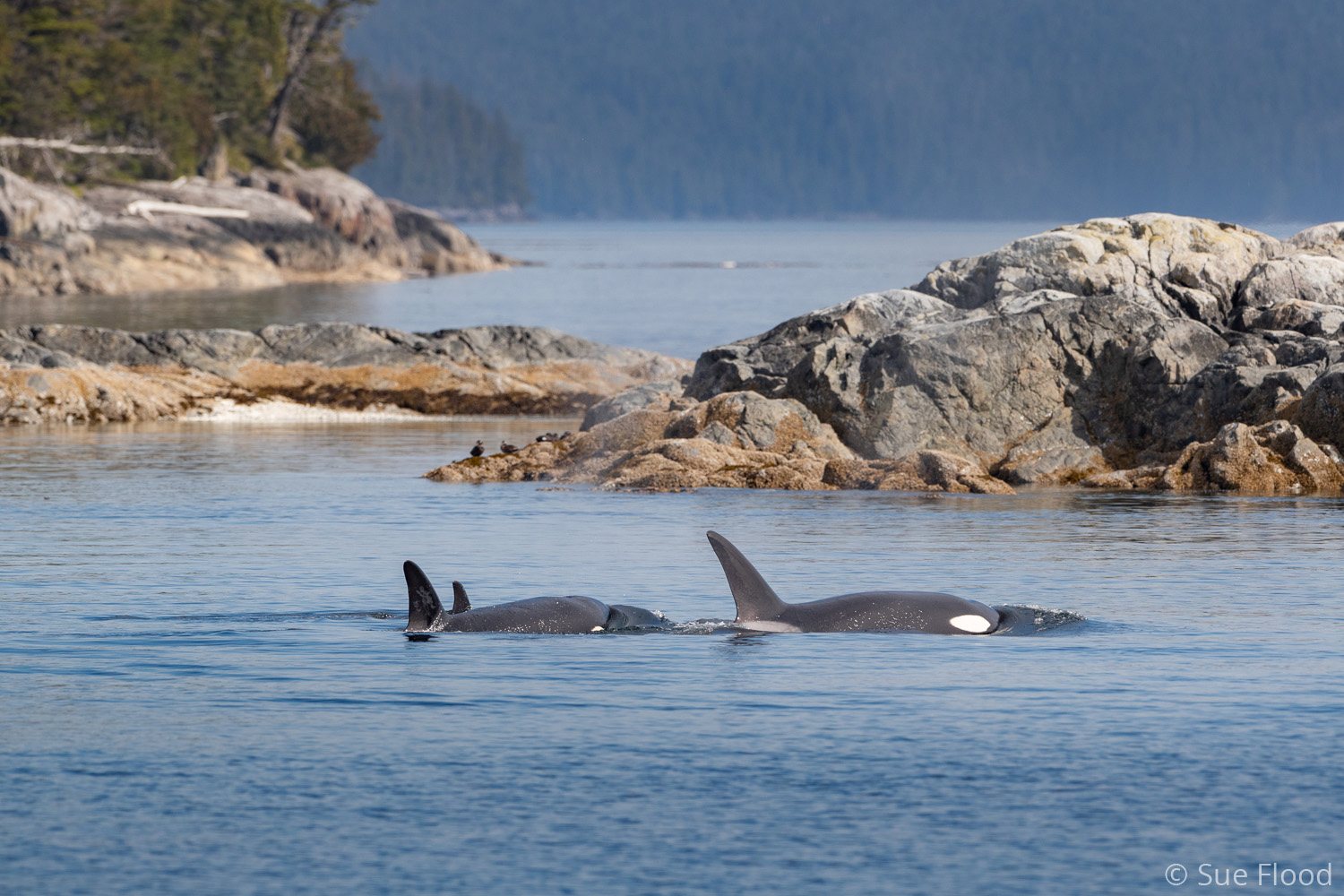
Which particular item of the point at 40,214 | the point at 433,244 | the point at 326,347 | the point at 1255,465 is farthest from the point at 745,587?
the point at 433,244

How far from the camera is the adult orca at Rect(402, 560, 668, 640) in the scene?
1661 cm

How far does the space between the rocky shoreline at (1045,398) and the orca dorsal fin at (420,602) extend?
13710 millimetres

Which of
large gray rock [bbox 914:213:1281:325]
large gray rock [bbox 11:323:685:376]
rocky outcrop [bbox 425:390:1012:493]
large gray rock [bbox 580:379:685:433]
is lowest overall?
rocky outcrop [bbox 425:390:1012:493]

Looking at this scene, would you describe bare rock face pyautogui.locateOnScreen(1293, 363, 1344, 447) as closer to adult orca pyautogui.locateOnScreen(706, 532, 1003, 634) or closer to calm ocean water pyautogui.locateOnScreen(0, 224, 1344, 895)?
calm ocean water pyautogui.locateOnScreen(0, 224, 1344, 895)

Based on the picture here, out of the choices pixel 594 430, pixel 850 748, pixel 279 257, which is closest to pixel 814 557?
pixel 850 748

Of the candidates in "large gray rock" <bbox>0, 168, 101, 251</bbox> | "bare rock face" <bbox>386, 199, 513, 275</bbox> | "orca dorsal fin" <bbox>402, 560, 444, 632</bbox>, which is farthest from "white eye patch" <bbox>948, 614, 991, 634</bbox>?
"bare rock face" <bbox>386, 199, 513, 275</bbox>

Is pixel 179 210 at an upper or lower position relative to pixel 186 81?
lower

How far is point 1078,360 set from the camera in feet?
109

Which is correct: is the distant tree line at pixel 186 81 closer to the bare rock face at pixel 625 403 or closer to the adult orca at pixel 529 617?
the bare rock face at pixel 625 403

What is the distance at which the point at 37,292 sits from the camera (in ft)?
325

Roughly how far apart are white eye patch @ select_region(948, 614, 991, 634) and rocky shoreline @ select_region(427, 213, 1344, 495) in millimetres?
13608

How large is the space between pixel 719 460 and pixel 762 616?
579 inches

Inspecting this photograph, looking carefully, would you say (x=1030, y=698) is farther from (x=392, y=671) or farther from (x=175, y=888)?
(x=175, y=888)

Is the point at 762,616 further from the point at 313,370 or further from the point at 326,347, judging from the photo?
the point at 326,347
